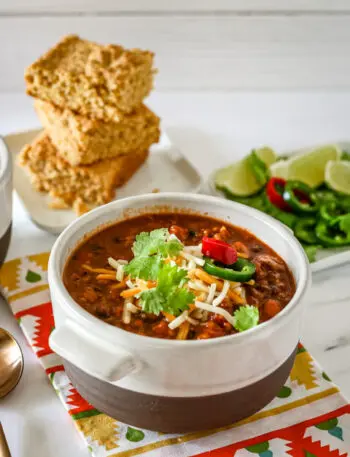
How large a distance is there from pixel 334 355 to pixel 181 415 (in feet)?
1.73

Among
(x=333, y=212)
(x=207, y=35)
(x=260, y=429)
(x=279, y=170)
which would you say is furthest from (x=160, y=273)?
(x=207, y=35)

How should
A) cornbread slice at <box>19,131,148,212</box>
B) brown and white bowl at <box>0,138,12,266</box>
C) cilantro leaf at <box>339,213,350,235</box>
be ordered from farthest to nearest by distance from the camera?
cornbread slice at <box>19,131,148,212</box>, cilantro leaf at <box>339,213,350,235</box>, brown and white bowl at <box>0,138,12,266</box>

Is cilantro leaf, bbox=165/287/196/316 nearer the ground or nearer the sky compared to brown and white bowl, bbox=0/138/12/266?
nearer the sky

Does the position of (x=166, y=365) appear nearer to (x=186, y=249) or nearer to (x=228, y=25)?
(x=186, y=249)

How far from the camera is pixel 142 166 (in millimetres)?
2297

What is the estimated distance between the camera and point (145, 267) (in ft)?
4.18

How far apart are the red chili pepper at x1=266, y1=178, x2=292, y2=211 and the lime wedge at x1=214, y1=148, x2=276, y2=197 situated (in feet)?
0.16

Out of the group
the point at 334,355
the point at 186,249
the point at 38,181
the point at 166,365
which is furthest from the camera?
the point at 38,181

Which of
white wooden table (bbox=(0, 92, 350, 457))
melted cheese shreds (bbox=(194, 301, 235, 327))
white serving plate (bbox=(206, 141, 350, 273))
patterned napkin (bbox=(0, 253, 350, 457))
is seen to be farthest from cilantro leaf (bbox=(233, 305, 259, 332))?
white serving plate (bbox=(206, 141, 350, 273))

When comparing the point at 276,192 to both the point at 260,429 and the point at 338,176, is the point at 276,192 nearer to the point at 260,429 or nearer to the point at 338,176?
the point at 338,176

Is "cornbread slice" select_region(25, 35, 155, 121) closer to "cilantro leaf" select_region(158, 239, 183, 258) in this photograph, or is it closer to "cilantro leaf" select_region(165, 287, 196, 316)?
"cilantro leaf" select_region(158, 239, 183, 258)

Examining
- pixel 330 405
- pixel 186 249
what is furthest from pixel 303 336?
pixel 186 249

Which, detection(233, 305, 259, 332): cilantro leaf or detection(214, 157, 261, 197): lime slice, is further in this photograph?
detection(214, 157, 261, 197): lime slice

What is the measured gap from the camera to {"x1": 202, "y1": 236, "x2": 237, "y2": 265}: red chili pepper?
→ 1.33m
